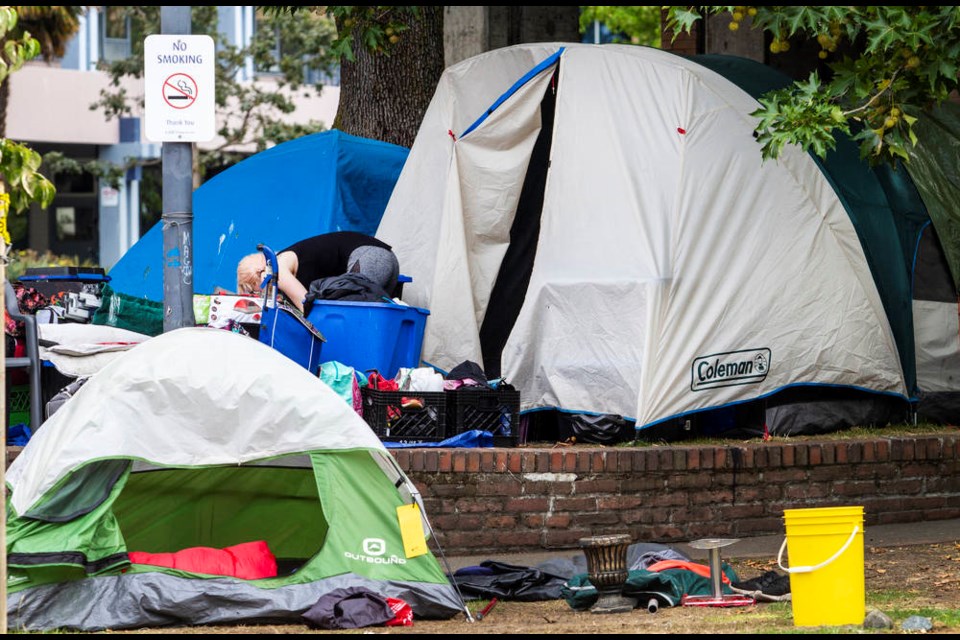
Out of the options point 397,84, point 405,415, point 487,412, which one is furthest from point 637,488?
point 397,84

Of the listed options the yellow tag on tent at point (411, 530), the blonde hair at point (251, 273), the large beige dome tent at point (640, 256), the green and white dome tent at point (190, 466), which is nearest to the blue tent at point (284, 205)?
the large beige dome tent at point (640, 256)

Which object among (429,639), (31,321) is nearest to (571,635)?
(429,639)

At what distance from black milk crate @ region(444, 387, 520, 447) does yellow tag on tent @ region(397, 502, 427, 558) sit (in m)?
1.59

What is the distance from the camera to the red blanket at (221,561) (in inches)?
269

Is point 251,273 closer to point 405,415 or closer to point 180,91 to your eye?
point 405,415

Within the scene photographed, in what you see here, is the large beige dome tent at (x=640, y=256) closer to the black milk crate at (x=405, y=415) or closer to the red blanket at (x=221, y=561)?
the black milk crate at (x=405, y=415)

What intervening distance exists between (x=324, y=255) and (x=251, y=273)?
556mm

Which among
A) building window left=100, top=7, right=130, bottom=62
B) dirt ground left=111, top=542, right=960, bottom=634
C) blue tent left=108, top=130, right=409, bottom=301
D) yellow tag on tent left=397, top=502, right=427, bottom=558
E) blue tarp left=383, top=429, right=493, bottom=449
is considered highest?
building window left=100, top=7, right=130, bottom=62

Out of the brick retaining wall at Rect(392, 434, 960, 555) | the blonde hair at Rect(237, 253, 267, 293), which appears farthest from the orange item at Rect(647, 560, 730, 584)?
the blonde hair at Rect(237, 253, 267, 293)

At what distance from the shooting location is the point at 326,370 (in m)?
8.39

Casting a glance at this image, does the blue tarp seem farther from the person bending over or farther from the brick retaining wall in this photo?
the person bending over

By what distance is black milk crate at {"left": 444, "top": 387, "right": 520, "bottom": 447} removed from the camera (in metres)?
8.42

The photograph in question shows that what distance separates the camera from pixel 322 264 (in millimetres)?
9461

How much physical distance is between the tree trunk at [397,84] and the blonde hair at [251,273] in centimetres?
315
